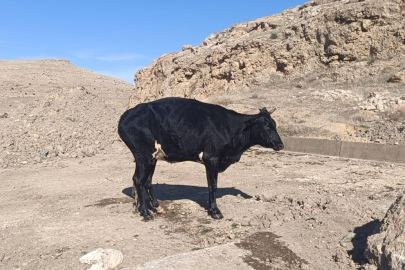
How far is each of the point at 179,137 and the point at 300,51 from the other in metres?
18.0

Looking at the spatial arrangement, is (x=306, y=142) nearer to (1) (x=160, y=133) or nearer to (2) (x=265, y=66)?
(1) (x=160, y=133)

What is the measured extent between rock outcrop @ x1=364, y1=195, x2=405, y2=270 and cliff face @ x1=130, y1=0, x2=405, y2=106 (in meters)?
15.2

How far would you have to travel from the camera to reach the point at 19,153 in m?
15.3

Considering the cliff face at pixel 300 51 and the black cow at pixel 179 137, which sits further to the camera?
the cliff face at pixel 300 51

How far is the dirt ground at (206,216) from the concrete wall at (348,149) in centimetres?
60

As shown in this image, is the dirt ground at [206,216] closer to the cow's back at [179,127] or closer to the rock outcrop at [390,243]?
the rock outcrop at [390,243]

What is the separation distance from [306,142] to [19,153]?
10.8m

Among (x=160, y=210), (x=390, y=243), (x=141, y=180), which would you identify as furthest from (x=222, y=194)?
(x=390, y=243)

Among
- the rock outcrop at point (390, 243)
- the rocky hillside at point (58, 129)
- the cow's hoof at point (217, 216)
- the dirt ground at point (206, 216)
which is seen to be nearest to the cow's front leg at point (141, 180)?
the dirt ground at point (206, 216)

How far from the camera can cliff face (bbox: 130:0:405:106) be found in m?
20.3

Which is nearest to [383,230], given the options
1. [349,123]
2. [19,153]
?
[349,123]

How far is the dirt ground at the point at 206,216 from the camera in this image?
190 inches

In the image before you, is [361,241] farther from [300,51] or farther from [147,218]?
[300,51]

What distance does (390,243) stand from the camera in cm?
378
